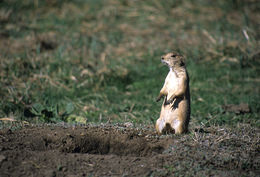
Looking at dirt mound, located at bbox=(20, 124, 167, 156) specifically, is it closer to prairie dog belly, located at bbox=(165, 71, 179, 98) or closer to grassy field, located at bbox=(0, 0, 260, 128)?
prairie dog belly, located at bbox=(165, 71, 179, 98)

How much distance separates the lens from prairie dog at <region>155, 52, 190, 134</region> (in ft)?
12.7

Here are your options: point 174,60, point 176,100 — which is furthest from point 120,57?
point 176,100

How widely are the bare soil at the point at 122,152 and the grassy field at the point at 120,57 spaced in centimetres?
95

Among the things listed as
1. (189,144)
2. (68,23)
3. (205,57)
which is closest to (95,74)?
(205,57)

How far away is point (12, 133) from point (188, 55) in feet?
15.1

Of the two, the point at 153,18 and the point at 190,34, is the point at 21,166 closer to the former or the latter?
the point at 190,34

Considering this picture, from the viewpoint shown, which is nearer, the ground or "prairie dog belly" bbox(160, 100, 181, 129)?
the ground

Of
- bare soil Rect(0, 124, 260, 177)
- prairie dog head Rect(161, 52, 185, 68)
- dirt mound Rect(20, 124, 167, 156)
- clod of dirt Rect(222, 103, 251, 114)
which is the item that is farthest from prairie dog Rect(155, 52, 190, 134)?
clod of dirt Rect(222, 103, 251, 114)

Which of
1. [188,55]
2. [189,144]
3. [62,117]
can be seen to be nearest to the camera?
[189,144]

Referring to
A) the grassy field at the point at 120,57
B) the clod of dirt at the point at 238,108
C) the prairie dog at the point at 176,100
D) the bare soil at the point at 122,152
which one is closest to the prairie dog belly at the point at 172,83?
the prairie dog at the point at 176,100

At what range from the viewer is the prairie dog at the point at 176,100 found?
3.87 metres

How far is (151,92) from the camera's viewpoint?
21.9 ft

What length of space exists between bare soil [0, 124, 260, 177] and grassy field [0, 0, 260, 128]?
37.3 inches

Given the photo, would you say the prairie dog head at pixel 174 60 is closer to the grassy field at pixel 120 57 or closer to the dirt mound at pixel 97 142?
the dirt mound at pixel 97 142
